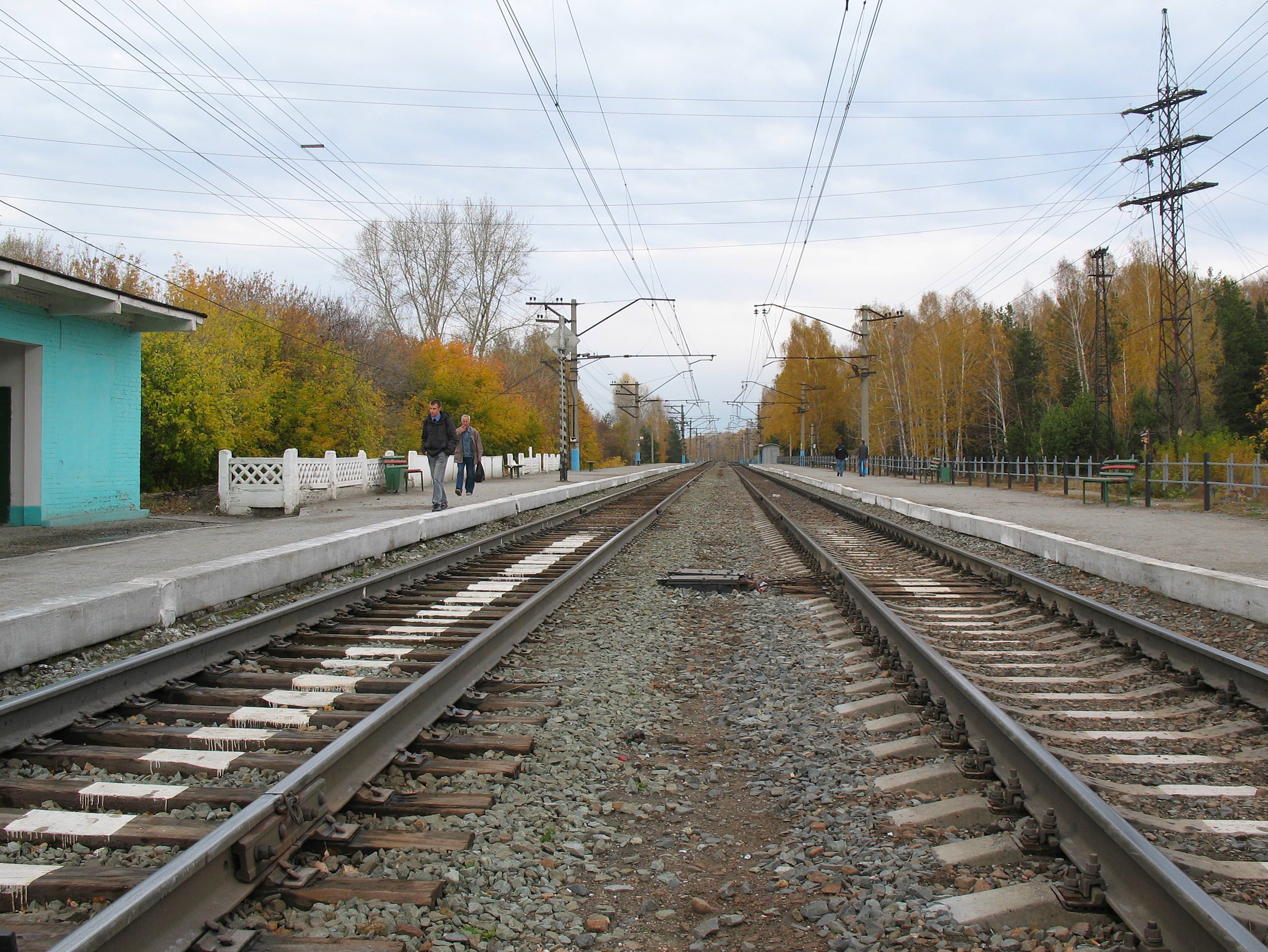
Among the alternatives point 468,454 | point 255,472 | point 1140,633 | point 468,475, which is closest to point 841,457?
point 468,475

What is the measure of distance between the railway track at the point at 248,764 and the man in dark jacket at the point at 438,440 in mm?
8599

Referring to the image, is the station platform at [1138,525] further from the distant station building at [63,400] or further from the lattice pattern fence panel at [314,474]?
the distant station building at [63,400]

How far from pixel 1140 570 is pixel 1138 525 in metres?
6.45

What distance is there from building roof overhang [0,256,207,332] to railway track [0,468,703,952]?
346 inches

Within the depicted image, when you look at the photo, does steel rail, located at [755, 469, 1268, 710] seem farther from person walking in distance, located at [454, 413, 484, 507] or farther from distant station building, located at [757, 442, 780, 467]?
distant station building, located at [757, 442, 780, 467]

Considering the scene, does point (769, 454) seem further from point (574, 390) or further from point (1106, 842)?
point (1106, 842)

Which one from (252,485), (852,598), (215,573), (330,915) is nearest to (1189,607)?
(852,598)

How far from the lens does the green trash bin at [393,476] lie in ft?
83.4

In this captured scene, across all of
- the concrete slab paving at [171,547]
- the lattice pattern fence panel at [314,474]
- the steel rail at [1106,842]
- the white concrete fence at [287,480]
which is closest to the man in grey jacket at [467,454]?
the white concrete fence at [287,480]

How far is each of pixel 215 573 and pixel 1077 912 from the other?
23.1ft

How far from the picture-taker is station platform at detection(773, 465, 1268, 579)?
995cm

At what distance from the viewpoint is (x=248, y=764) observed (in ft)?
12.2

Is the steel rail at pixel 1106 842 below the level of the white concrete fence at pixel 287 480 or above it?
below

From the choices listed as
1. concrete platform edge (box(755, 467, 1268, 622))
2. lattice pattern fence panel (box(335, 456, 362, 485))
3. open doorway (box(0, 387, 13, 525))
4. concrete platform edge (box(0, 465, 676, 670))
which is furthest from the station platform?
open doorway (box(0, 387, 13, 525))
